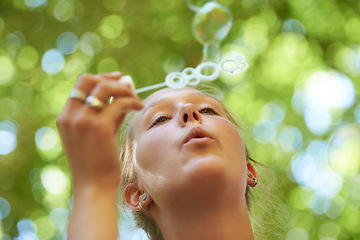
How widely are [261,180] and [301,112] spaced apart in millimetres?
2711

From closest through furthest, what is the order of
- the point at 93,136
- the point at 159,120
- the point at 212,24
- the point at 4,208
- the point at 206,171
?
the point at 93,136 → the point at 206,171 → the point at 159,120 → the point at 212,24 → the point at 4,208

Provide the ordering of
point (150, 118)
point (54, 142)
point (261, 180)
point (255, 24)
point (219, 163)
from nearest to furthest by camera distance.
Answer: point (219, 163), point (150, 118), point (261, 180), point (54, 142), point (255, 24)

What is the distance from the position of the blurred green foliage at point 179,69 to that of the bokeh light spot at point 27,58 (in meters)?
0.01

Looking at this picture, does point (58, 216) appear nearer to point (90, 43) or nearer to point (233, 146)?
point (90, 43)

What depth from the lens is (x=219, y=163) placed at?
1205 millimetres

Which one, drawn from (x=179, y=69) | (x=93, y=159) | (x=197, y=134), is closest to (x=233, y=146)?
(x=197, y=134)

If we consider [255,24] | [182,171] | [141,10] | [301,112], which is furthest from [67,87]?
[182,171]

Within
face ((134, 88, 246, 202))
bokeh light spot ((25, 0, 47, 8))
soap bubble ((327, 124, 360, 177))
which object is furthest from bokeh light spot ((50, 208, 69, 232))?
face ((134, 88, 246, 202))

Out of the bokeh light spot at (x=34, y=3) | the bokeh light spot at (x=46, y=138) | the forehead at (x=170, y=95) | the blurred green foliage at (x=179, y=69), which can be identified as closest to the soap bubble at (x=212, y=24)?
the forehead at (x=170, y=95)

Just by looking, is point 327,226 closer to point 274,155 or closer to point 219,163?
point 274,155

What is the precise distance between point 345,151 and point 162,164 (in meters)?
2.11

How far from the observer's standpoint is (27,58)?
14.5 feet

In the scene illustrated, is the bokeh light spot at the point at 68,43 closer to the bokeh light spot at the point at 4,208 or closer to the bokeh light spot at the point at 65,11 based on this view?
the bokeh light spot at the point at 65,11

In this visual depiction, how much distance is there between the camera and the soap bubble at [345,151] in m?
2.79
